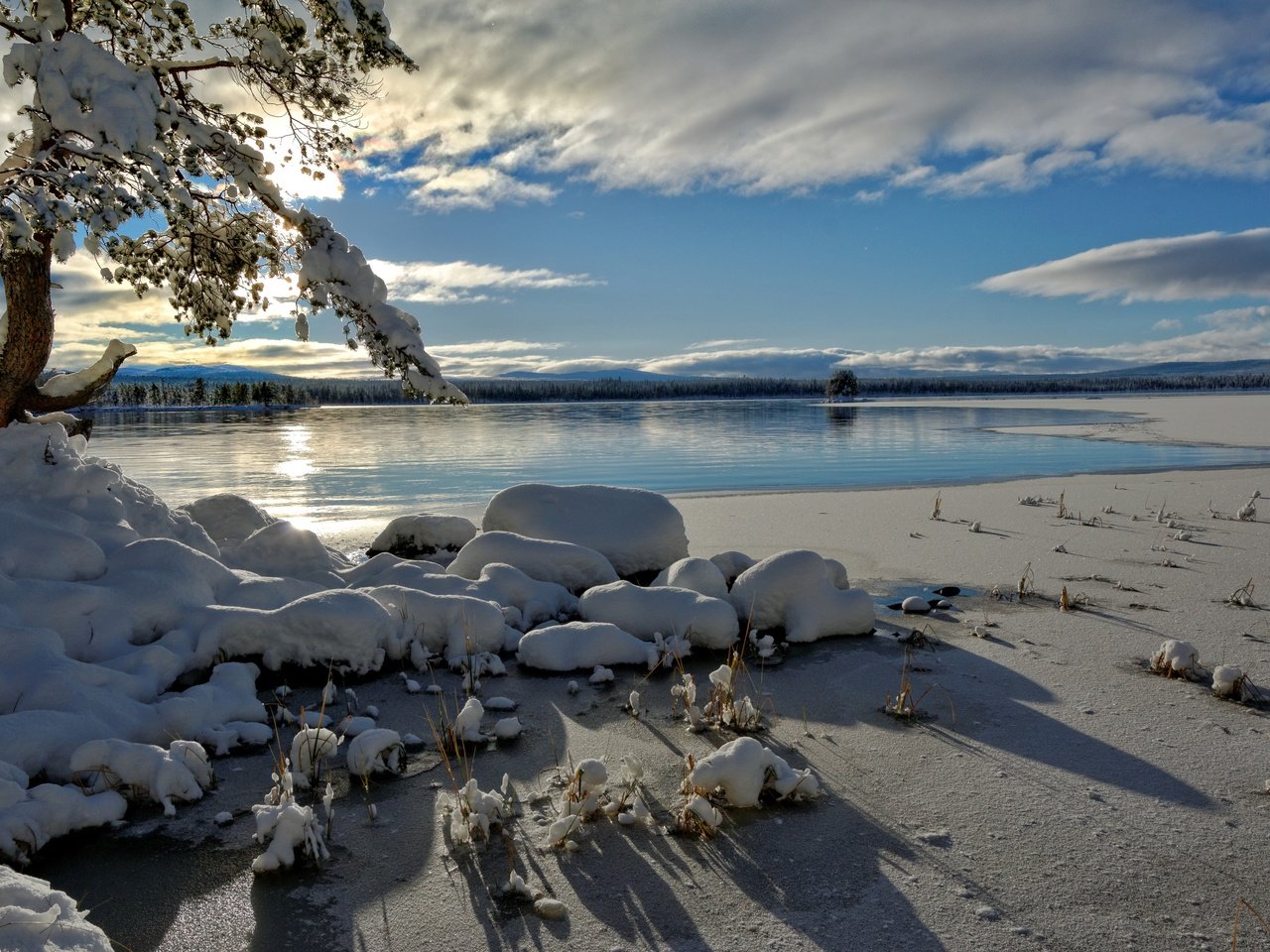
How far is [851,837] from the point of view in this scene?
3.03m

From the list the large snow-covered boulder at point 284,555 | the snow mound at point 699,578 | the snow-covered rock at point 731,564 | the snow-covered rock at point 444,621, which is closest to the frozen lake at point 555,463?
the large snow-covered boulder at point 284,555

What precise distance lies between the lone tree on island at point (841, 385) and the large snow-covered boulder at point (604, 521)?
96408 mm

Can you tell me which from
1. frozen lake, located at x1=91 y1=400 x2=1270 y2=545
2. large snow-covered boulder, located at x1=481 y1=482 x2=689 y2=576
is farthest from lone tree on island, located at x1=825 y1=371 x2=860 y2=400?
large snow-covered boulder, located at x1=481 y1=482 x2=689 y2=576

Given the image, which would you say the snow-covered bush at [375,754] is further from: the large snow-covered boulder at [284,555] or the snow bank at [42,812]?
the large snow-covered boulder at [284,555]

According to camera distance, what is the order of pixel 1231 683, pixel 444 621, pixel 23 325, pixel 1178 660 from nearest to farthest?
pixel 1231 683 → pixel 1178 660 → pixel 444 621 → pixel 23 325

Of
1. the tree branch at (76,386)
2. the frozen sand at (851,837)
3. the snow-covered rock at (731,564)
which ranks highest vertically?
the tree branch at (76,386)

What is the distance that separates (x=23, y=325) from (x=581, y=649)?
5.67 meters

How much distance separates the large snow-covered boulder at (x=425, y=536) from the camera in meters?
Result: 8.54

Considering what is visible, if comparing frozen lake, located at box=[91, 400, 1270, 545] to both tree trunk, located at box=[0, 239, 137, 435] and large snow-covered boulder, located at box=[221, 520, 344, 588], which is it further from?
tree trunk, located at box=[0, 239, 137, 435]

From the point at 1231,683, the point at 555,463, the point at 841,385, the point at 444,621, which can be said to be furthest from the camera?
the point at 841,385

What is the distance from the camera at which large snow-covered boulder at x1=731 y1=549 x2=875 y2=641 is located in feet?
18.7

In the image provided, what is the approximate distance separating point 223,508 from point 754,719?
6.45 meters

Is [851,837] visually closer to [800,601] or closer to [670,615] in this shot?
[670,615]

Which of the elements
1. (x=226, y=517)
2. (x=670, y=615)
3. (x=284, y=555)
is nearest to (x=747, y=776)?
(x=670, y=615)
